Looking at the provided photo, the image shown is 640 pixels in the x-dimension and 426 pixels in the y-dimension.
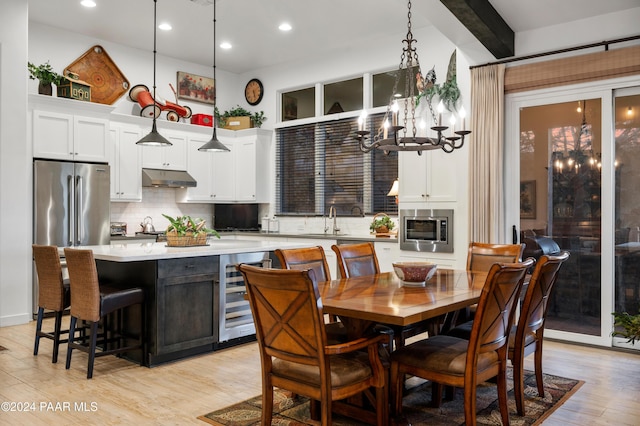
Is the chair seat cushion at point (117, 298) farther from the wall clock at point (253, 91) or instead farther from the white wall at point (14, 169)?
the wall clock at point (253, 91)

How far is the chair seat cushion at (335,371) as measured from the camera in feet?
7.77

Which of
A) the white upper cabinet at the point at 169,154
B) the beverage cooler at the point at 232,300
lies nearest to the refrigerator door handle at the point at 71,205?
the white upper cabinet at the point at 169,154

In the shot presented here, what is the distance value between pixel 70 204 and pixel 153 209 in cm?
164

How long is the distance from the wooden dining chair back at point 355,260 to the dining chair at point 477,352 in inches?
41.2

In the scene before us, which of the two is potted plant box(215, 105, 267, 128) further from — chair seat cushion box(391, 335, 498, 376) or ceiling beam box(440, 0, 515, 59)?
chair seat cushion box(391, 335, 498, 376)

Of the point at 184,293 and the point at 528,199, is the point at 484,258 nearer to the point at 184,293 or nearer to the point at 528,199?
the point at 528,199

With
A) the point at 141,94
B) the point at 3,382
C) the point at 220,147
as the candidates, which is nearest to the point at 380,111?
the point at 220,147

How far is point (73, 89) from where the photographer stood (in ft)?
19.6

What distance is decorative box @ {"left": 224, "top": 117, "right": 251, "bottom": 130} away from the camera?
7.90 m

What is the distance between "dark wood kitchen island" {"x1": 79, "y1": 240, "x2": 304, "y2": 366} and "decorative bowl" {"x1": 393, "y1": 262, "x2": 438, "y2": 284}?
1687 mm

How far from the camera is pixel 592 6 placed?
440 cm

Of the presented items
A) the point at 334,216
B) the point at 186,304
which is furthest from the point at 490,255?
the point at 334,216

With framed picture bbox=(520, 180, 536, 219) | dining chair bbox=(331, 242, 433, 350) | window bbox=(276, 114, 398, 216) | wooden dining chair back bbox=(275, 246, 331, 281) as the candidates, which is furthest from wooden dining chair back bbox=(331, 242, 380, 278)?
window bbox=(276, 114, 398, 216)

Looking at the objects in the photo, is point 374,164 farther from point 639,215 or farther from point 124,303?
point 124,303
